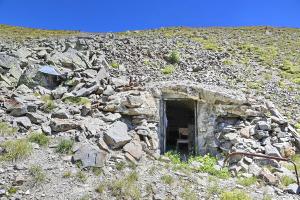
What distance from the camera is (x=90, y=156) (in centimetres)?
1112

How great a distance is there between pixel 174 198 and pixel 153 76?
9236mm

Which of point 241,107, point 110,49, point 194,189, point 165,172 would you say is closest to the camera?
point 194,189

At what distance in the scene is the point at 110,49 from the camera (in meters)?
21.5

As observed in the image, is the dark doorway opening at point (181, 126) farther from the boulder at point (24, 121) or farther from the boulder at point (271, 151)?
the boulder at point (24, 121)

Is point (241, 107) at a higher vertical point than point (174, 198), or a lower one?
higher

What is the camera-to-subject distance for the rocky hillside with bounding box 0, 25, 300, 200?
10.4 m

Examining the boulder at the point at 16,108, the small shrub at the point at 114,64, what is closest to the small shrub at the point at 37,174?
the boulder at the point at 16,108

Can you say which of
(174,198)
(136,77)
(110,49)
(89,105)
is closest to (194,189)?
(174,198)

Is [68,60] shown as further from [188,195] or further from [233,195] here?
[233,195]

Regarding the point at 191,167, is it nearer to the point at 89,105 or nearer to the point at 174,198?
the point at 174,198

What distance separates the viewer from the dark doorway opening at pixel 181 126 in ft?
55.5

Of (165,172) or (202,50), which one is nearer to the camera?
(165,172)

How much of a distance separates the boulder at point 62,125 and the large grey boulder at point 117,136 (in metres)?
1.15

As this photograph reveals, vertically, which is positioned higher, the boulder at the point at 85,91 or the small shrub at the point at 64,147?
the boulder at the point at 85,91
